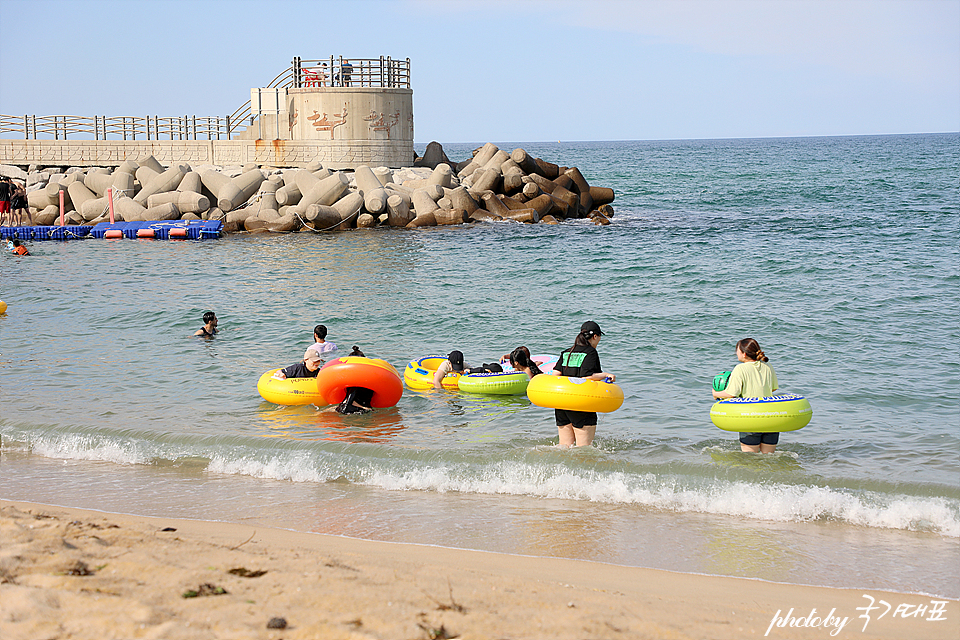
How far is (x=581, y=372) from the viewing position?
24.4 ft

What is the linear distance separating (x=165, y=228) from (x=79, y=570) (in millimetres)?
23413

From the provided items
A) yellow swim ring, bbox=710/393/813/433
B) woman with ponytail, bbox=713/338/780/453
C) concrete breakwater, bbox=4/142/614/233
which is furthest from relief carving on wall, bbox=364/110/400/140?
yellow swim ring, bbox=710/393/813/433

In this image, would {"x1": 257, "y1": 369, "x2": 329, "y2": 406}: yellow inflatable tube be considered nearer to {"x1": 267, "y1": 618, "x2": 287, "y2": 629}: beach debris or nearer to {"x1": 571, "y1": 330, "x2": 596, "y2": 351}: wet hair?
{"x1": 571, "y1": 330, "x2": 596, "y2": 351}: wet hair

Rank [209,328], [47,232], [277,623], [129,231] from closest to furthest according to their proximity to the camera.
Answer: [277,623] → [209,328] → [129,231] → [47,232]

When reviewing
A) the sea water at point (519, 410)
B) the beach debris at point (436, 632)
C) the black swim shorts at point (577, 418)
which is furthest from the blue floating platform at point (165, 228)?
the beach debris at point (436, 632)

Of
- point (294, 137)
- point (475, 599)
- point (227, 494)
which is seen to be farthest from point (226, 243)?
point (475, 599)

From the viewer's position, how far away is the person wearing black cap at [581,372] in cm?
739

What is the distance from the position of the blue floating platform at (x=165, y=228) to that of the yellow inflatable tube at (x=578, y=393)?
68.4 feet

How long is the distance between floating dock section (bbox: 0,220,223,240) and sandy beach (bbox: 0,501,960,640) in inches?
843

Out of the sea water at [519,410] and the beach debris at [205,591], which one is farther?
the sea water at [519,410]

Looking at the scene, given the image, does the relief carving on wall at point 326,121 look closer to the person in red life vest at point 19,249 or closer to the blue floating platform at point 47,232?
the blue floating platform at point 47,232

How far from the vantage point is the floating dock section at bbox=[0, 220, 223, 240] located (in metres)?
25.8

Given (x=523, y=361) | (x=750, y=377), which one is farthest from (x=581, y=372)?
(x=523, y=361)

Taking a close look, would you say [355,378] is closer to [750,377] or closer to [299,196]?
[750,377]
